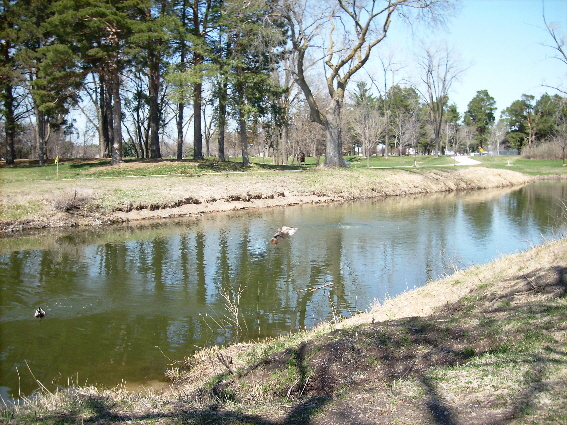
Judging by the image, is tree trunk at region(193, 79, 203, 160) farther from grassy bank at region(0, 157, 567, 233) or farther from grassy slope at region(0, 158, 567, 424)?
grassy slope at region(0, 158, 567, 424)

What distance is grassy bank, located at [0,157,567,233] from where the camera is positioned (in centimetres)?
1956

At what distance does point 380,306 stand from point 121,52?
27477 millimetres

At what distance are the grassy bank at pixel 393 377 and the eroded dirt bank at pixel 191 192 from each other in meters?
14.2

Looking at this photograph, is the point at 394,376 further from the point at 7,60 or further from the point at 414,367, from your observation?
the point at 7,60

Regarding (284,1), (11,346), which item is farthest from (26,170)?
(11,346)

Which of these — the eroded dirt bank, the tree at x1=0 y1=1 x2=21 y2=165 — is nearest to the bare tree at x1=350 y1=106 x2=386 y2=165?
the eroded dirt bank

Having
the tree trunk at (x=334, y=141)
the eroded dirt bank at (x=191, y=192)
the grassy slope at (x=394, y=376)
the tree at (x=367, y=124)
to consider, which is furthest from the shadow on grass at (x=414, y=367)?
the tree at (x=367, y=124)

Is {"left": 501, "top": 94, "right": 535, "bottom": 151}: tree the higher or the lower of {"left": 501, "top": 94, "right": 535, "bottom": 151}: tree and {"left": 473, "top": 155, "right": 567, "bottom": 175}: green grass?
the higher

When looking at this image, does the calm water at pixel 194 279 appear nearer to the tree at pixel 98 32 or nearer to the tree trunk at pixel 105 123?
the tree at pixel 98 32

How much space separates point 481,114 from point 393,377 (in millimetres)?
93158

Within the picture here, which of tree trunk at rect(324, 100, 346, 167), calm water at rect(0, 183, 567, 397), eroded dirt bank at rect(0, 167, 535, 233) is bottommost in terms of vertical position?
calm water at rect(0, 183, 567, 397)

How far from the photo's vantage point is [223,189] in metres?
24.9

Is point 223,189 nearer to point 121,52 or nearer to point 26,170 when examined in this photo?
point 121,52

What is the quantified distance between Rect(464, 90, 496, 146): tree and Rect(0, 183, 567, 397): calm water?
7417 cm
